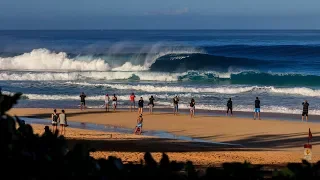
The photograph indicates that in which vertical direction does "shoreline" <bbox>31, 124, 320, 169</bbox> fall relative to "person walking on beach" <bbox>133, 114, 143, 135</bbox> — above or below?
below

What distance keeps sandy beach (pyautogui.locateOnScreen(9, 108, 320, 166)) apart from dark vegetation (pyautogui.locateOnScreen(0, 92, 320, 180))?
9222 millimetres

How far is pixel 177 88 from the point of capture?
38.0 meters

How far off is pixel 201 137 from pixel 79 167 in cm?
1706

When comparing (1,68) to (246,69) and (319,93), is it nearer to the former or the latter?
(246,69)

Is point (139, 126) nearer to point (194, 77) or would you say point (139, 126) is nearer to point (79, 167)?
point (79, 167)

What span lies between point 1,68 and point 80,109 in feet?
108

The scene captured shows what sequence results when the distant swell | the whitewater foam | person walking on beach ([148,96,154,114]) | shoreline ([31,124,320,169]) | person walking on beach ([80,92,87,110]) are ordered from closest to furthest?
shoreline ([31,124,320,169])
person walking on beach ([148,96,154,114])
person walking on beach ([80,92,87,110])
the distant swell
the whitewater foam

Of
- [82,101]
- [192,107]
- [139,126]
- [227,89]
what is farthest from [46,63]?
[139,126]

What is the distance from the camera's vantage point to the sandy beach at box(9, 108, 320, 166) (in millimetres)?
15055

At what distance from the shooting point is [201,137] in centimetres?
2050

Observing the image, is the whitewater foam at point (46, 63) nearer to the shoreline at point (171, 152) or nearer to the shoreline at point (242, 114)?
the shoreline at point (242, 114)

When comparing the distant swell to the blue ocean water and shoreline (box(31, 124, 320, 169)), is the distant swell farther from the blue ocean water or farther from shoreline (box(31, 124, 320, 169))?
shoreline (box(31, 124, 320, 169))

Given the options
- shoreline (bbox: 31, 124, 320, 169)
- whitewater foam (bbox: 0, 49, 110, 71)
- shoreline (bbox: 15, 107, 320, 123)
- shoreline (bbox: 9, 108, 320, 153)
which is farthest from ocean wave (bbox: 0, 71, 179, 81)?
shoreline (bbox: 31, 124, 320, 169)

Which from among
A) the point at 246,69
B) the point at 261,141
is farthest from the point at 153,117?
the point at 246,69
